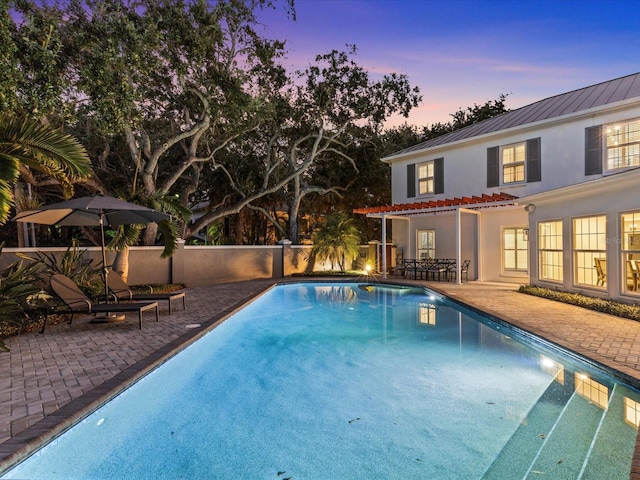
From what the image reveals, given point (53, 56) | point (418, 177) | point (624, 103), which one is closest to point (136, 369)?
point (53, 56)

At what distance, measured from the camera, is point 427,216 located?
680 inches

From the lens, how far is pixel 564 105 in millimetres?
13844

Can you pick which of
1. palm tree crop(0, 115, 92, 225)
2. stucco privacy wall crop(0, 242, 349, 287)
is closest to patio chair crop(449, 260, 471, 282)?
stucco privacy wall crop(0, 242, 349, 287)

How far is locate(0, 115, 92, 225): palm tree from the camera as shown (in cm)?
624

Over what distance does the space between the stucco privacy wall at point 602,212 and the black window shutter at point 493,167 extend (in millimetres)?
3001

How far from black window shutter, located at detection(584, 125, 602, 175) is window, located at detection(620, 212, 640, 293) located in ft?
12.5

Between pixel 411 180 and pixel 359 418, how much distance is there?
14.5 meters

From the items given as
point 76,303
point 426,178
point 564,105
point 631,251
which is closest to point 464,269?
point 426,178

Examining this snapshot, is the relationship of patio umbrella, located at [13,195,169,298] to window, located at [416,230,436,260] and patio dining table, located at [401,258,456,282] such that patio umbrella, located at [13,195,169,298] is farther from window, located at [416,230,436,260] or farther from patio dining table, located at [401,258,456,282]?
window, located at [416,230,436,260]

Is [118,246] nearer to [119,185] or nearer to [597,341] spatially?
[119,185]

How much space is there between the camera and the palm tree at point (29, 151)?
624 centimetres

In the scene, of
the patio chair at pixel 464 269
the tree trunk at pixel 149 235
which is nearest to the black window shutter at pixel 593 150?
the patio chair at pixel 464 269

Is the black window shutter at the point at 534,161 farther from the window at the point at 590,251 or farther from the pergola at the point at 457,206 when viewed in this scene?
the window at the point at 590,251

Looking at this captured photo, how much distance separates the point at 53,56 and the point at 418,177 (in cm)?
1358
